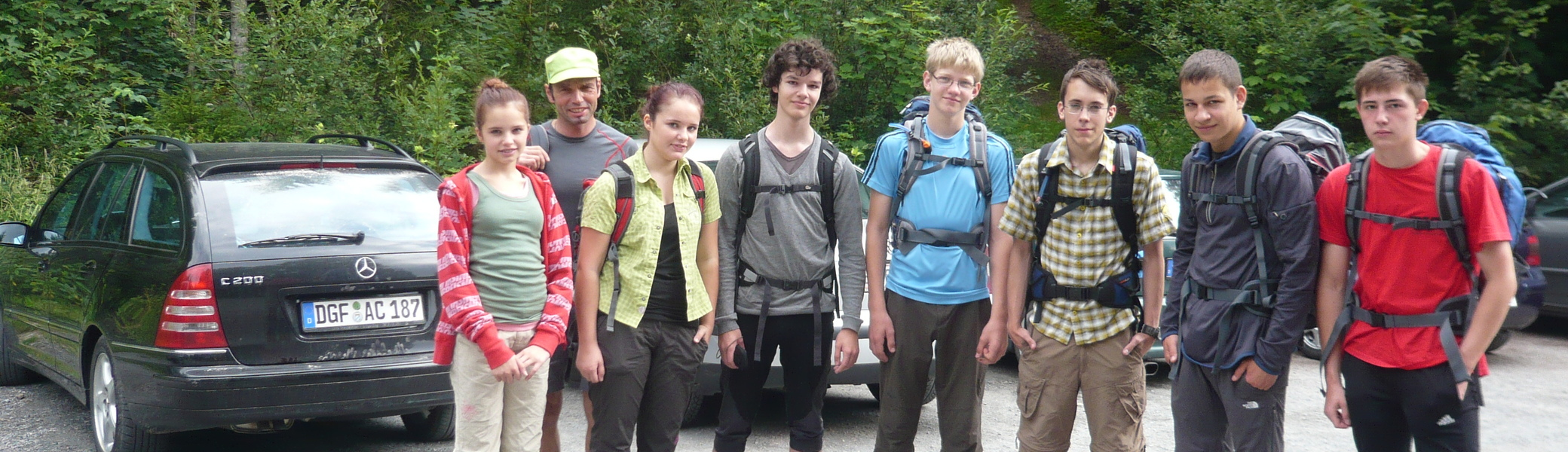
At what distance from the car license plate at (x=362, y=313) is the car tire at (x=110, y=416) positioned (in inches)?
33.6

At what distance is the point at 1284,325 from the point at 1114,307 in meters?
0.53

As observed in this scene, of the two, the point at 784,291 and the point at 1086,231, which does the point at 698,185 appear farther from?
the point at 1086,231

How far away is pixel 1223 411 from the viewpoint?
362 centimetres

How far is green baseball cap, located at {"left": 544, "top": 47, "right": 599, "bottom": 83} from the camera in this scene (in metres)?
4.23

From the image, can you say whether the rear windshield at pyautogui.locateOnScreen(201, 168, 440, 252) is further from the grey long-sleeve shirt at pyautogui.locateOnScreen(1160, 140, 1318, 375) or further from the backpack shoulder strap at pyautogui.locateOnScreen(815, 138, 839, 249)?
the grey long-sleeve shirt at pyautogui.locateOnScreen(1160, 140, 1318, 375)

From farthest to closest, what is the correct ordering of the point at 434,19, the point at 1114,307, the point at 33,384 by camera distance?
the point at 434,19
the point at 33,384
the point at 1114,307

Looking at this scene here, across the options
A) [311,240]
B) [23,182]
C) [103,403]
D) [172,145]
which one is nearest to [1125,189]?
[311,240]

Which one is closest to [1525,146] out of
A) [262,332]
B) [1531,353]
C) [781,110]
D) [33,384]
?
[1531,353]

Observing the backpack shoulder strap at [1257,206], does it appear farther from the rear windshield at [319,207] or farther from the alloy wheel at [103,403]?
the alloy wheel at [103,403]

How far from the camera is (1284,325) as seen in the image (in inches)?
130

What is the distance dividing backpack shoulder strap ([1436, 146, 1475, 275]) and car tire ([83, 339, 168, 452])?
4768 millimetres

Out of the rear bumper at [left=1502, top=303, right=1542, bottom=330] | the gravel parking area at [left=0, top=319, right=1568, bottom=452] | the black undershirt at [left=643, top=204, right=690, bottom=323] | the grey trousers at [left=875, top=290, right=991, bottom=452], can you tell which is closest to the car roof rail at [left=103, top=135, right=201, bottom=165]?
the gravel parking area at [left=0, top=319, right=1568, bottom=452]

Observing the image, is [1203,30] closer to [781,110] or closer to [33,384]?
[781,110]

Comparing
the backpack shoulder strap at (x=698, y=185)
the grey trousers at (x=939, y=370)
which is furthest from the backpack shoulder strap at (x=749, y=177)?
the grey trousers at (x=939, y=370)
